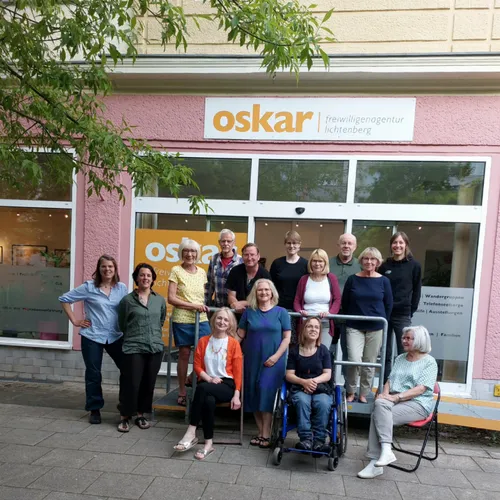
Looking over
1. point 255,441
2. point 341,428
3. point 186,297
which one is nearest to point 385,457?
point 341,428

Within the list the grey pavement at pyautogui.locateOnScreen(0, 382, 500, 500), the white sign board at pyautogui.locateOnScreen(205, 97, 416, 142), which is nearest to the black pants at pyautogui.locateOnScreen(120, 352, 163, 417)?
the grey pavement at pyautogui.locateOnScreen(0, 382, 500, 500)

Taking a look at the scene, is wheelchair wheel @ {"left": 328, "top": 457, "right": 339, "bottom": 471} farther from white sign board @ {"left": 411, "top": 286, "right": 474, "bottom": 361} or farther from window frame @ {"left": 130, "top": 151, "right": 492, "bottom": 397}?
window frame @ {"left": 130, "top": 151, "right": 492, "bottom": 397}

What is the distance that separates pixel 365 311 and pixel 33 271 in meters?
4.95

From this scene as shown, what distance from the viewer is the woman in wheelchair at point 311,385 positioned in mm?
3166

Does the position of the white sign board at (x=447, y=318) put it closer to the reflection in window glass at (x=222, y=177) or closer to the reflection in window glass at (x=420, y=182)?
the reflection in window glass at (x=420, y=182)

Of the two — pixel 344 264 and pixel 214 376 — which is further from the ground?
pixel 344 264

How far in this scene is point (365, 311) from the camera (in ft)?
12.5

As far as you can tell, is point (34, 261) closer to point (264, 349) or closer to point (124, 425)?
point (124, 425)

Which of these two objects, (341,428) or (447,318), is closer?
(341,428)

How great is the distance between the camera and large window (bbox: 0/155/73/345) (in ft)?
18.8

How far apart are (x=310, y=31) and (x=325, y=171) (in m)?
2.61

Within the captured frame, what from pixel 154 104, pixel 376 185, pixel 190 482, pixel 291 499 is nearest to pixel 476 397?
pixel 376 185

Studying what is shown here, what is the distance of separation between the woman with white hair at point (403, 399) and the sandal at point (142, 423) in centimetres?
211

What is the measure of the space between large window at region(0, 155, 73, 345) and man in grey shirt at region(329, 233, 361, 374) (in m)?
3.98
